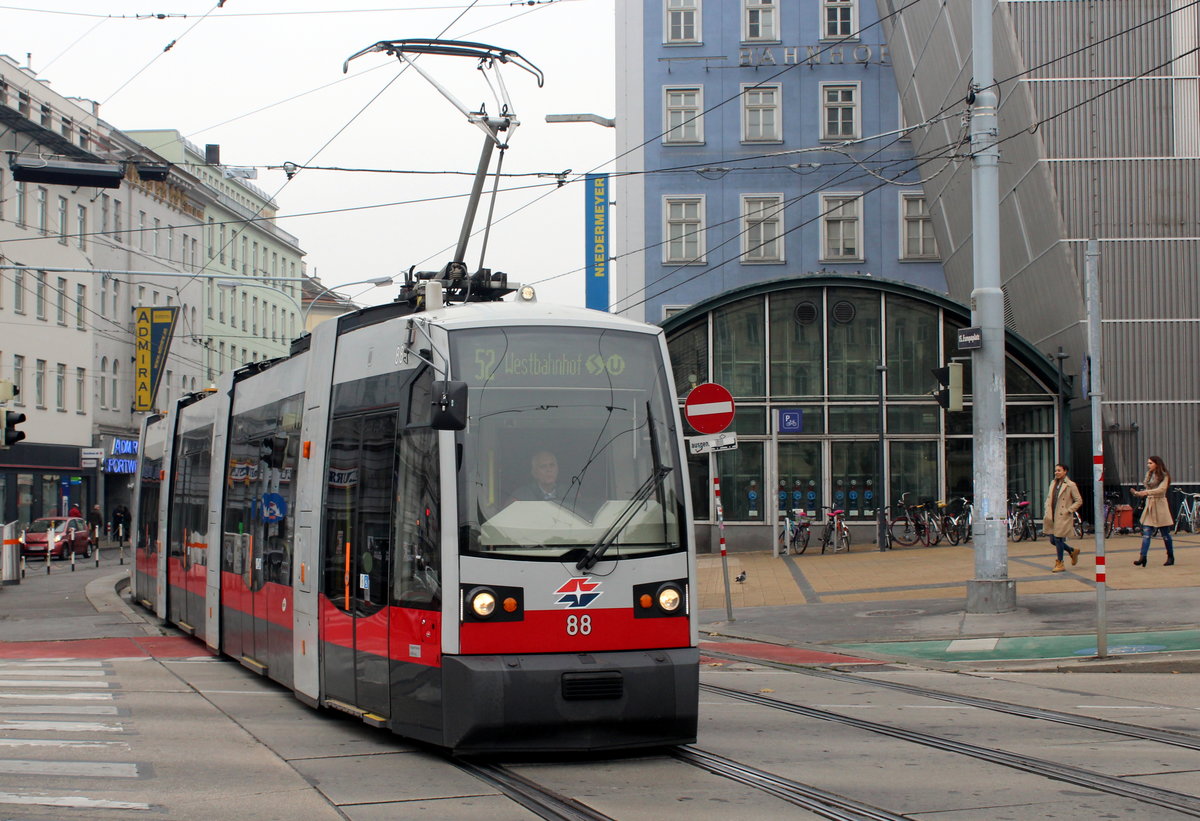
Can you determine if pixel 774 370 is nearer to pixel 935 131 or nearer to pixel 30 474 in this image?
pixel 935 131

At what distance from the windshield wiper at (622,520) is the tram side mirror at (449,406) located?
3.67ft

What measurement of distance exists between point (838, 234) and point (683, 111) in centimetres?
652

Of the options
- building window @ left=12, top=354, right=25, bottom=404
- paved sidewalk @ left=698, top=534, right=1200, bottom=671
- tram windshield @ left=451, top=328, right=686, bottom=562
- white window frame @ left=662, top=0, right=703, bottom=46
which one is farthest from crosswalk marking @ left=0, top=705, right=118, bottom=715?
building window @ left=12, top=354, right=25, bottom=404

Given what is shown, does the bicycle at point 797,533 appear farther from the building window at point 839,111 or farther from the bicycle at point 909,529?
the building window at point 839,111

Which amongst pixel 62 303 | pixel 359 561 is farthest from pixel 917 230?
pixel 359 561

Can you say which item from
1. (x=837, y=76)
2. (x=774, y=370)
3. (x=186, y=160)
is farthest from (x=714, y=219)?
(x=186, y=160)

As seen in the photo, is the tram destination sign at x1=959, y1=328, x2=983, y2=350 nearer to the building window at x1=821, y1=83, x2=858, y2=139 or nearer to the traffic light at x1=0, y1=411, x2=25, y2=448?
the traffic light at x1=0, y1=411, x2=25, y2=448

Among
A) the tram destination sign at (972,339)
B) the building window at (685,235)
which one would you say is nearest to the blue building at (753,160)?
the building window at (685,235)

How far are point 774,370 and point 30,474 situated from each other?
33256 millimetres

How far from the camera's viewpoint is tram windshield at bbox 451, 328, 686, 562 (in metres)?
8.66

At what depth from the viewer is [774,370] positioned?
1277 inches

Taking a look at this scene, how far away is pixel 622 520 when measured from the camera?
884 centimetres

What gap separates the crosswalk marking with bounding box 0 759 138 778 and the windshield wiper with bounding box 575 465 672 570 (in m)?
2.93

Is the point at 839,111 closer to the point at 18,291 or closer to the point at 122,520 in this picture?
the point at 18,291
